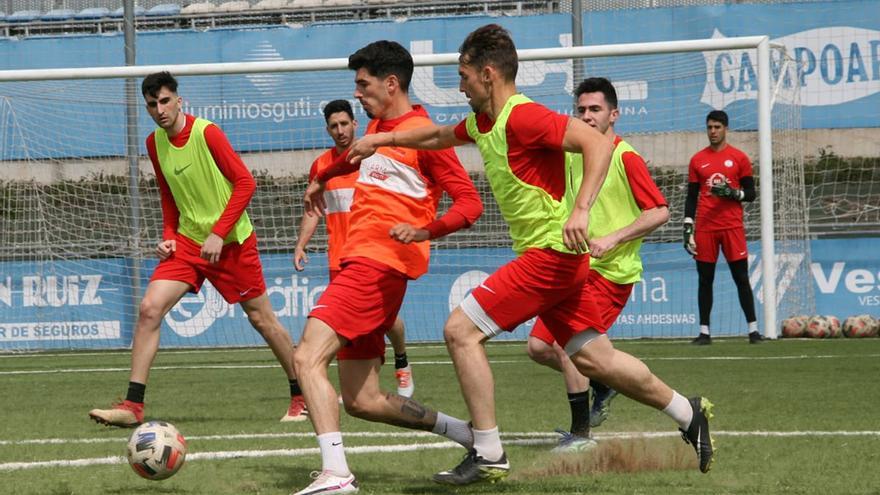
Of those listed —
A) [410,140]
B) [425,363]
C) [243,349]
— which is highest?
[410,140]

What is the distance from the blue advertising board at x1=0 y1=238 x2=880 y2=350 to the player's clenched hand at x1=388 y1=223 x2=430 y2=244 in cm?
1056

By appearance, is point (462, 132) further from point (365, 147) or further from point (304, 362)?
point (304, 362)

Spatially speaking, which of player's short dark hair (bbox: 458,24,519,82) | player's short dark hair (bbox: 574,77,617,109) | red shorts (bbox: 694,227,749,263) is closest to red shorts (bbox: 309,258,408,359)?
player's short dark hair (bbox: 458,24,519,82)

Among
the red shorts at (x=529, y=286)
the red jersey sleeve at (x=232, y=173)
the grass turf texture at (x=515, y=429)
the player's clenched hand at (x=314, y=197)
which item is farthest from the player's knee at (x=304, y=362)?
the red jersey sleeve at (x=232, y=173)

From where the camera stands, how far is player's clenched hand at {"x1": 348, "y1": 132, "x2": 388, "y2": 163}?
5.74m

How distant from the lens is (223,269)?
8.79 m

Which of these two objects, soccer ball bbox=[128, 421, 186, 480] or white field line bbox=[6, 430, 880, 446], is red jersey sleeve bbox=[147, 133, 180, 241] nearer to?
white field line bbox=[6, 430, 880, 446]

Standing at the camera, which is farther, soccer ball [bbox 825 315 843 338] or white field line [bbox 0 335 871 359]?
white field line [bbox 0 335 871 359]

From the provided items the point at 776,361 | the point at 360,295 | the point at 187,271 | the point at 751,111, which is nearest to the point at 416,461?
the point at 360,295

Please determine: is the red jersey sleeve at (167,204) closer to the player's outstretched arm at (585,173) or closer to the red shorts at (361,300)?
the red shorts at (361,300)

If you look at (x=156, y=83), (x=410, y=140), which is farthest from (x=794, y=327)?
(x=410, y=140)

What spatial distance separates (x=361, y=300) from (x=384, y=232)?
35cm

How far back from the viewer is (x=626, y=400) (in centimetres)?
951

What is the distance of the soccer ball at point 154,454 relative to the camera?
564cm
